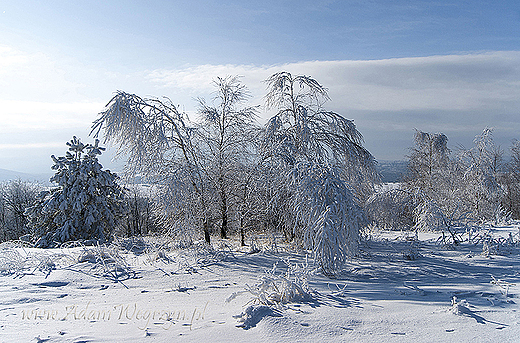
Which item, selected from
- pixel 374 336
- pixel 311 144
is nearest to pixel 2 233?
pixel 311 144

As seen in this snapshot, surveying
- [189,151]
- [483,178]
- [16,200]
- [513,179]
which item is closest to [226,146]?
[189,151]

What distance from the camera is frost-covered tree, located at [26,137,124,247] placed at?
14656mm

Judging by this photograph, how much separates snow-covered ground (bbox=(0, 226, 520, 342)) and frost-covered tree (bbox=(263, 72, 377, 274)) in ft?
2.23

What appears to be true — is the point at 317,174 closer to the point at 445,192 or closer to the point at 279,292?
the point at 279,292

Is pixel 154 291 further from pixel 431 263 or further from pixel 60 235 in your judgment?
pixel 60 235

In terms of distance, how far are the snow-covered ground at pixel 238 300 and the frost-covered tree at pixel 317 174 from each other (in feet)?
2.23

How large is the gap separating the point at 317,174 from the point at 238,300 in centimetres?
282

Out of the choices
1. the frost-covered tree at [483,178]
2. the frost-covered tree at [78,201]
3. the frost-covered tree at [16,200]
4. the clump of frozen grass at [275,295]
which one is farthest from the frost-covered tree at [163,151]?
the frost-covered tree at [16,200]

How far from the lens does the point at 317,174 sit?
582cm

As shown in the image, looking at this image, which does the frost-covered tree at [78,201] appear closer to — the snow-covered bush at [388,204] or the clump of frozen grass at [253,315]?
the snow-covered bush at [388,204]

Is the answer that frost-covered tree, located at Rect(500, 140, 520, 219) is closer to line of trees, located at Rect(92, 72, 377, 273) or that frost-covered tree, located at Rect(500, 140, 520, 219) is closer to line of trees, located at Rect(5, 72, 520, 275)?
line of trees, located at Rect(5, 72, 520, 275)

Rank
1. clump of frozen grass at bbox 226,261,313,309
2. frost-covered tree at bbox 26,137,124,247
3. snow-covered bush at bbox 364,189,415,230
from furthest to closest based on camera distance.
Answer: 1. frost-covered tree at bbox 26,137,124,247
2. snow-covered bush at bbox 364,189,415,230
3. clump of frozen grass at bbox 226,261,313,309

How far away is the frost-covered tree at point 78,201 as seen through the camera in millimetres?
14656

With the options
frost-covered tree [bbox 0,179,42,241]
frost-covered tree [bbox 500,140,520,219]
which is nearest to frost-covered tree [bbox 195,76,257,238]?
frost-covered tree [bbox 500,140,520,219]
